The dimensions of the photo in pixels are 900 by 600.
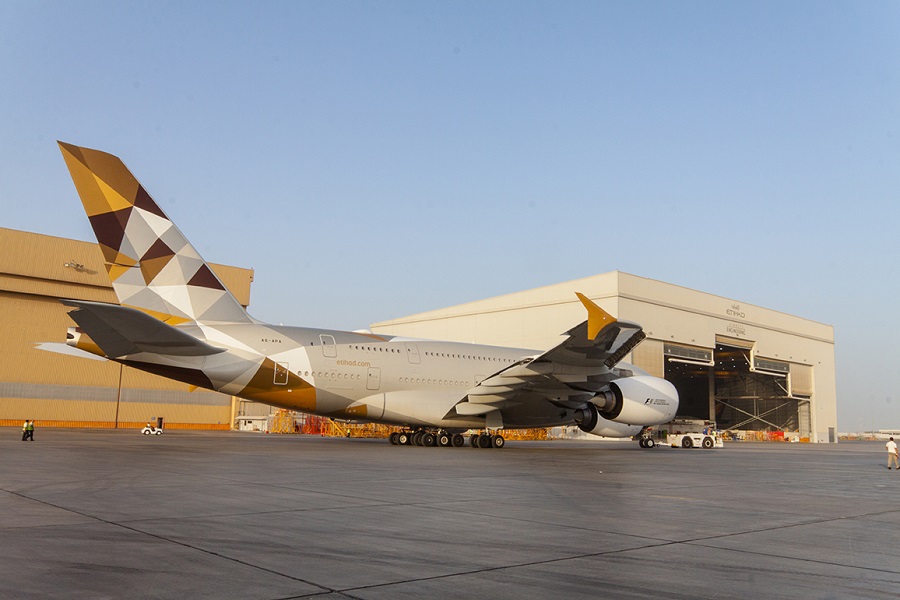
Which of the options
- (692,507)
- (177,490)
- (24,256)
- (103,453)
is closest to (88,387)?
(24,256)

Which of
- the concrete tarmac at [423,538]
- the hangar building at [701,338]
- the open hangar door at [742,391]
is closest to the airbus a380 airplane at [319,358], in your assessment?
the concrete tarmac at [423,538]

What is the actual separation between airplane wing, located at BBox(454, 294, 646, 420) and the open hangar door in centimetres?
4068

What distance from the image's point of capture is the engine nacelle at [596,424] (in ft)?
81.3

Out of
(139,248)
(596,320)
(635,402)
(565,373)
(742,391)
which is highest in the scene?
(139,248)

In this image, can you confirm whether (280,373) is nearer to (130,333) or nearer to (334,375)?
(334,375)

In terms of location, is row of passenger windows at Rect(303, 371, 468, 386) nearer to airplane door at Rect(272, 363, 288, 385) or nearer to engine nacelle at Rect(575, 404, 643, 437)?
airplane door at Rect(272, 363, 288, 385)

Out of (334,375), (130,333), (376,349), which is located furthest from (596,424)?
(130,333)

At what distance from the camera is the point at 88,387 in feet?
160

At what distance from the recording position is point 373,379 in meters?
23.0

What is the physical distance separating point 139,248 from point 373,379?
320 inches

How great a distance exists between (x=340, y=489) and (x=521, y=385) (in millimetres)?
13108

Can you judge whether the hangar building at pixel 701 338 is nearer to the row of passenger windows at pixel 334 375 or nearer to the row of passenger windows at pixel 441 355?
the row of passenger windows at pixel 441 355

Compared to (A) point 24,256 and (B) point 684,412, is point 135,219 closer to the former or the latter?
(A) point 24,256

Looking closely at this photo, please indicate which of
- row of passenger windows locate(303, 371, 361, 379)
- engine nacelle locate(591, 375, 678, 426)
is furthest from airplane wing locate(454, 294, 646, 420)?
row of passenger windows locate(303, 371, 361, 379)
